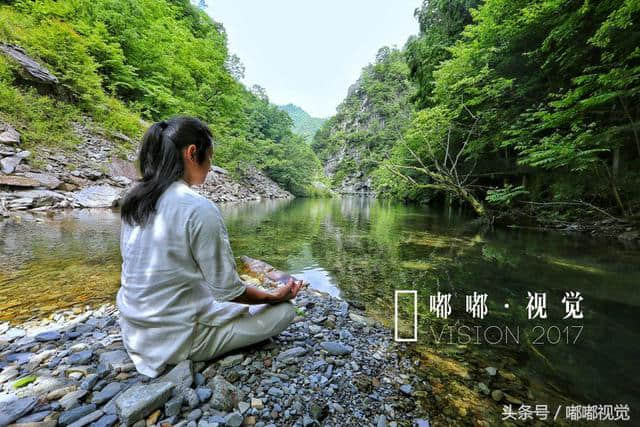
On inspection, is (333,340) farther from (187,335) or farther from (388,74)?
(388,74)

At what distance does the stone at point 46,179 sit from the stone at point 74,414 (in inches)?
400

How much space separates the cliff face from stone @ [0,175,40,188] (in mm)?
41842

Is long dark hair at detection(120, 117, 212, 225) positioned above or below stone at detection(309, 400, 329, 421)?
above

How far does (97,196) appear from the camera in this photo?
9508mm

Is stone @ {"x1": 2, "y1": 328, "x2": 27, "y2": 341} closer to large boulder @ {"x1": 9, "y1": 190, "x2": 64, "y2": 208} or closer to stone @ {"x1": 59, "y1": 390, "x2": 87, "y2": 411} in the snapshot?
stone @ {"x1": 59, "y1": 390, "x2": 87, "y2": 411}

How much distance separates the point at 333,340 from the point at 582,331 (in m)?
2.96

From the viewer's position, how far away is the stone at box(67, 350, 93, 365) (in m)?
1.75

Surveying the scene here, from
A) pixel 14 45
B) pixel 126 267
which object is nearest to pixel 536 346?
A: pixel 126 267

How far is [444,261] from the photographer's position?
571cm

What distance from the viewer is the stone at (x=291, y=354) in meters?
1.93

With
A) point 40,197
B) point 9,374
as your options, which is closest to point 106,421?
point 9,374

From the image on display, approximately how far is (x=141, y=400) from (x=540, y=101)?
11990 millimetres

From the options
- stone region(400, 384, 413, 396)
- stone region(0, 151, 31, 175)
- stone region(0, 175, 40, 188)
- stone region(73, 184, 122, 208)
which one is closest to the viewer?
stone region(400, 384, 413, 396)

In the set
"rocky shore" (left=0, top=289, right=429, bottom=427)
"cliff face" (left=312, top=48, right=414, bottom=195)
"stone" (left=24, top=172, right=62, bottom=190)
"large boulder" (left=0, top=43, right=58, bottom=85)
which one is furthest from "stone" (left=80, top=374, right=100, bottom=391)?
"cliff face" (left=312, top=48, right=414, bottom=195)
